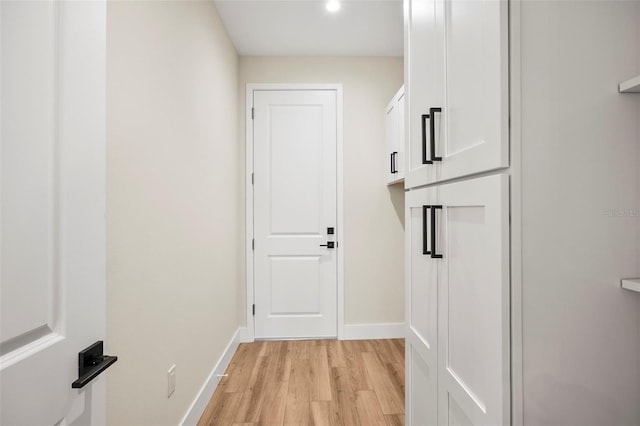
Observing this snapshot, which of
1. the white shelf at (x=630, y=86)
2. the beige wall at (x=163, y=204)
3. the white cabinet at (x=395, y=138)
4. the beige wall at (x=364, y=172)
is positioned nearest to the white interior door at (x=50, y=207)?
the beige wall at (x=163, y=204)

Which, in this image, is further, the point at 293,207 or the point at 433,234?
the point at 293,207

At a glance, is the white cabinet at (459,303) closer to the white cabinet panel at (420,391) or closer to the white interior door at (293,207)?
the white cabinet panel at (420,391)

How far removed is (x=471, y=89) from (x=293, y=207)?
7.83ft

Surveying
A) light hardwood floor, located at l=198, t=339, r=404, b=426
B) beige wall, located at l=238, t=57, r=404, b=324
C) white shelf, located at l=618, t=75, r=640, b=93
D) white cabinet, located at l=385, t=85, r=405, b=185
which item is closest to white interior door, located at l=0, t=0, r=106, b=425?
white shelf, located at l=618, t=75, r=640, b=93

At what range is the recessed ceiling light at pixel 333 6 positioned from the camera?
2.38m

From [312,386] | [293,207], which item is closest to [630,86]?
[312,386]

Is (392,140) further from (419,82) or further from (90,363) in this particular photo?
(90,363)

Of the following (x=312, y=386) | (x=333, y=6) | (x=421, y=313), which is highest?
(x=333, y=6)

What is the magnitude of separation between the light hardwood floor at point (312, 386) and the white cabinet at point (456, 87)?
1.46 metres

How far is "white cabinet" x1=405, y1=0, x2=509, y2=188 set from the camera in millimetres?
787

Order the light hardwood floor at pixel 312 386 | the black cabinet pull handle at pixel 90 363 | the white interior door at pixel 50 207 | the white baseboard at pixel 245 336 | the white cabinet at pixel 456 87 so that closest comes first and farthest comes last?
the white interior door at pixel 50 207 < the black cabinet pull handle at pixel 90 363 < the white cabinet at pixel 456 87 < the light hardwood floor at pixel 312 386 < the white baseboard at pixel 245 336

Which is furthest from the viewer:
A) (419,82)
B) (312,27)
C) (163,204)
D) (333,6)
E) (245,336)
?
(245,336)

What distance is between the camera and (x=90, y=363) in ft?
2.41

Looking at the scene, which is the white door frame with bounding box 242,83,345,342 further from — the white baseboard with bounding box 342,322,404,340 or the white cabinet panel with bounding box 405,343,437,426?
the white cabinet panel with bounding box 405,343,437,426
